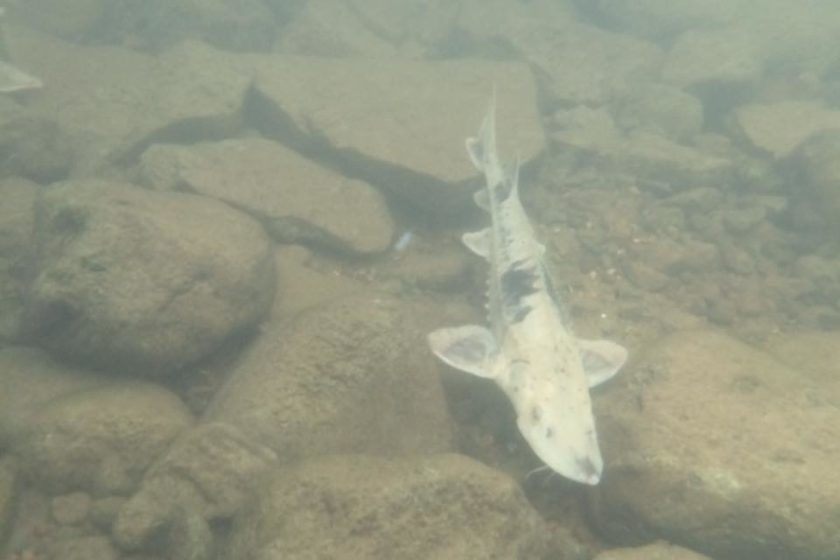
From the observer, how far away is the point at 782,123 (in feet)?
31.1

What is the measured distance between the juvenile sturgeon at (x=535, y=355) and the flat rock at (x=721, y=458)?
0.95 ft

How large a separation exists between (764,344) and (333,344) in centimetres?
437

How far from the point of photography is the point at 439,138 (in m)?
7.90

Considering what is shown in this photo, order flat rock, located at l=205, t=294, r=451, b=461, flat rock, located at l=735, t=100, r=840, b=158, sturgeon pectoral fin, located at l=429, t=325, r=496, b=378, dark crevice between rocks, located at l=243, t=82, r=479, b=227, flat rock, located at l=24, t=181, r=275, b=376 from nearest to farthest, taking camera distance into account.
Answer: flat rock, located at l=205, t=294, r=451, b=461 < flat rock, located at l=24, t=181, r=275, b=376 < sturgeon pectoral fin, located at l=429, t=325, r=496, b=378 < dark crevice between rocks, located at l=243, t=82, r=479, b=227 < flat rock, located at l=735, t=100, r=840, b=158

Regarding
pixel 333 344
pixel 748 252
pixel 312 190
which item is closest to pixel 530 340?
pixel 333 344

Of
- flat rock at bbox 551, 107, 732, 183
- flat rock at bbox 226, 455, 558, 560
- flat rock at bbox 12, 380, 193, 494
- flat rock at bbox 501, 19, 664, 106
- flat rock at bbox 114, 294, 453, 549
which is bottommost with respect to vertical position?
flat rock at bbox 12, 380, 193, 494

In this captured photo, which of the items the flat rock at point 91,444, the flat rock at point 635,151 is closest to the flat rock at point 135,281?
the flat rock at point 91,444

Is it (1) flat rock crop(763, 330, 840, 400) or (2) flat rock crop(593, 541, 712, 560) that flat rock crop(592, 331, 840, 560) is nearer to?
(2) flat rock crop(593, 541, 712, 560)

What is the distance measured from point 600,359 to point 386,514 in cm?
255

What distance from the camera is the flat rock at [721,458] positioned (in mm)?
3926

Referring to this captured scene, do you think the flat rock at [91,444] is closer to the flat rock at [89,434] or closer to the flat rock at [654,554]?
the flat rock at [89,434]

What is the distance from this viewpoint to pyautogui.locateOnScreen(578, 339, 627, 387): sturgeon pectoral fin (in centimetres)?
496

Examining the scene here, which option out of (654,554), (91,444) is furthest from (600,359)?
(91,444)

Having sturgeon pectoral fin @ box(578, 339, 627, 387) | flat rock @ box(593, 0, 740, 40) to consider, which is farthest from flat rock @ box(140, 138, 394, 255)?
flat rock @ box(593, 0, 740, 40)
